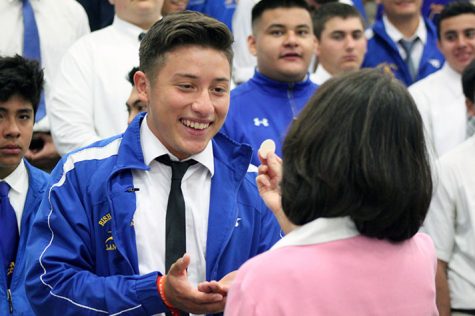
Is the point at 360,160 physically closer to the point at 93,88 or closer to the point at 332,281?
the point at 332,281

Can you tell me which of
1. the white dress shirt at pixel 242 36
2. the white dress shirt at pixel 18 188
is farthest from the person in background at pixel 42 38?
the white dress shirt at pixel 18 188

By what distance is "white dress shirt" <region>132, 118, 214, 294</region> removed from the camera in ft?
11.9

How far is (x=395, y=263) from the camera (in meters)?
2.84

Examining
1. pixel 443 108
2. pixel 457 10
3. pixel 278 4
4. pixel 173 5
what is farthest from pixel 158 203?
pixel 457 10

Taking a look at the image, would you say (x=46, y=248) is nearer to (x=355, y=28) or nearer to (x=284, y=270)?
(x=284, y=270)

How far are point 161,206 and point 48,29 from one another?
3.58m

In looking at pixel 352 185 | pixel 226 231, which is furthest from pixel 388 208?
pixel 226 231

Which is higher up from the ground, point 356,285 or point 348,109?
point 348,109

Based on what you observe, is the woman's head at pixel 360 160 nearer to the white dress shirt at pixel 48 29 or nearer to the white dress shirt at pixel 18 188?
the white dress shirt at pixel 18 188

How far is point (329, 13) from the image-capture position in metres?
8.03

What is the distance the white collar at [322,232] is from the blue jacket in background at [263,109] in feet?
9.87

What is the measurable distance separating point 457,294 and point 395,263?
2.65 meters

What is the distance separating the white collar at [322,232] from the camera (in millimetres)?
2773

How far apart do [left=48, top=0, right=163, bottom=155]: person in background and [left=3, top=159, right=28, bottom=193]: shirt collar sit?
1148mm
